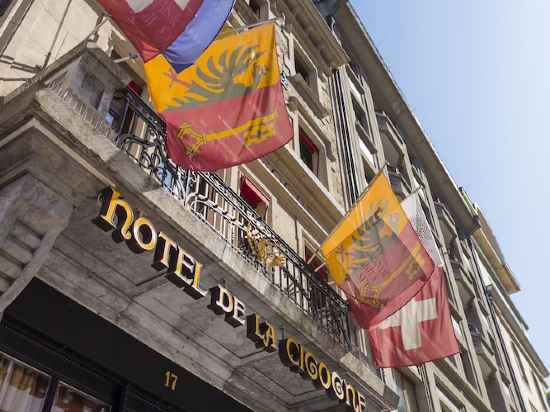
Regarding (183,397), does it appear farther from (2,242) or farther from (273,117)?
(273,117)

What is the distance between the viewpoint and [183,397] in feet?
24.8

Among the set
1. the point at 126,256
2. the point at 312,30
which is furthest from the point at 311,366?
the point at 312,30

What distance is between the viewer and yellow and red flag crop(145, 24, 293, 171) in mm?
6938

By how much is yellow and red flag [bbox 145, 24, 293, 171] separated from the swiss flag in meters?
4.88

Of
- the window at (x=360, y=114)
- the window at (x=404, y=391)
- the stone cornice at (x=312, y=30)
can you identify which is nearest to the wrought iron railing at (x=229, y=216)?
the window at (x=404, y=391)

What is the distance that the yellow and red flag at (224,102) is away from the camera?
22.8 ft

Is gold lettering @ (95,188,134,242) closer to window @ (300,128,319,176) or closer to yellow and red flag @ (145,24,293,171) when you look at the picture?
yellow and red flag @ (145,24,293,171)

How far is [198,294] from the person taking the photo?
6398 mm

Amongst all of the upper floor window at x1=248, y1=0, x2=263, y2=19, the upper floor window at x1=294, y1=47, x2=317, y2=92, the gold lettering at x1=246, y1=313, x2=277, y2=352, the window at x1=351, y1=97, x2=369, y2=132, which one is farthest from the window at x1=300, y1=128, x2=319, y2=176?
the gold lettering at x1=246, y1=313, x2=277, y2=352

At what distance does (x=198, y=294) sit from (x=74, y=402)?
186 centimetres

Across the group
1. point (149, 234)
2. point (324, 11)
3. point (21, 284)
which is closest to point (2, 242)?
point (21, 284)

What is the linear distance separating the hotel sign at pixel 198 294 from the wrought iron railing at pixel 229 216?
2.58 feet

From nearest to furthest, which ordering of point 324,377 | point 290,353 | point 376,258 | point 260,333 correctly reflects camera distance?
point 260,333, point 290,353, point 324,377, point 376,258

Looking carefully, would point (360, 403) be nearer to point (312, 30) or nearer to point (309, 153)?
point (309, 153)
